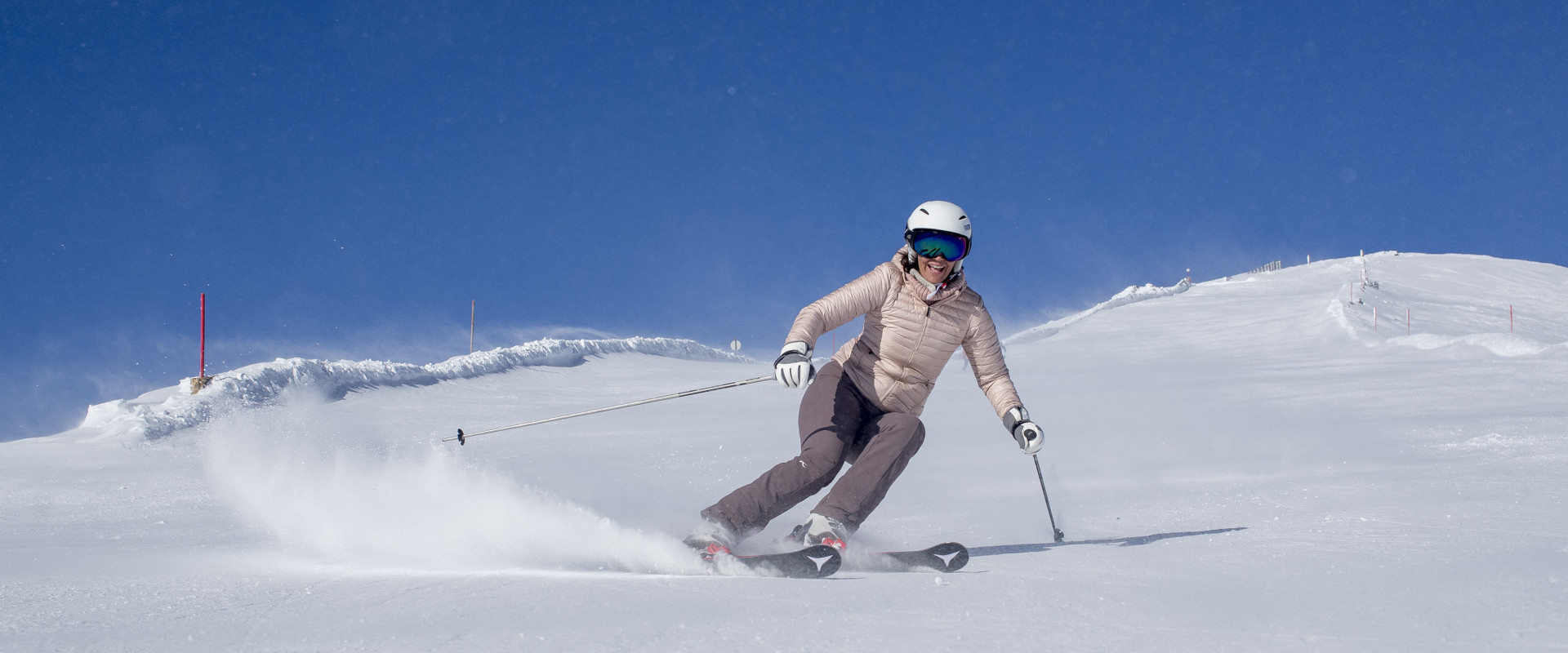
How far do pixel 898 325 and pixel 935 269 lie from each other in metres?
0.26

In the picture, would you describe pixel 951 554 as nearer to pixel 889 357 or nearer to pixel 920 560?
pixel 920 560

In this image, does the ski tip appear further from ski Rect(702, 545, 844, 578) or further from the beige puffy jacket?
the beige puffy jacket

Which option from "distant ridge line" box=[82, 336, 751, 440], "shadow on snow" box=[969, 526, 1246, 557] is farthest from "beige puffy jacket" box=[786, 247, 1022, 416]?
"distant ridge line" box=[82, 336, 751, 440]

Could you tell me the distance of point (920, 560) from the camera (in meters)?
3.07

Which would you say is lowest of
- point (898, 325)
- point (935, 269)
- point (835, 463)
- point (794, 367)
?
point (835, 463)

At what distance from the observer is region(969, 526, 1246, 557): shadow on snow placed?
354 cm

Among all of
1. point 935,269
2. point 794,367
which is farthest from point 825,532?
point 935,269

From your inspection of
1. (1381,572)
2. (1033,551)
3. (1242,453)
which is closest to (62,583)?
(1033,551)

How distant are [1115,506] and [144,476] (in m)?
6.41

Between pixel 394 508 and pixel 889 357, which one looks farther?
pixel 394 508

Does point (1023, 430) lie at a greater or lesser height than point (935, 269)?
lesser

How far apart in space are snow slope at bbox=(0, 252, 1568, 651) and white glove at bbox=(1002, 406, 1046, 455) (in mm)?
390

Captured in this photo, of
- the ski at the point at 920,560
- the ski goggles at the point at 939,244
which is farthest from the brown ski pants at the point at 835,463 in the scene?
the ski goggles at the point at 939,244

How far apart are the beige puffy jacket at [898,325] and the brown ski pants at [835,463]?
0.30ft
